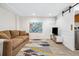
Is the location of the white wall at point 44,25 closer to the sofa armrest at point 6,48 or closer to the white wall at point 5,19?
the white wall at point 5,19

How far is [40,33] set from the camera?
11695mm

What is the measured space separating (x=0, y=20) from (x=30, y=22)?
527cm

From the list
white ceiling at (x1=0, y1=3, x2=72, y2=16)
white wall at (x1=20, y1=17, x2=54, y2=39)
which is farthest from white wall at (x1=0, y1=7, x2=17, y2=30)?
white wall at (x1=20, y1=17, x2=54, y2=39)

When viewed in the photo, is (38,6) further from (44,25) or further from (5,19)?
(44,25)

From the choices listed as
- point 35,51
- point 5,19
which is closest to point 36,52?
point 35,51

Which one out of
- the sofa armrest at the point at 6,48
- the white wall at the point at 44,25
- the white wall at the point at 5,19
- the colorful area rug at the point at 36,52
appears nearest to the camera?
the sofa armrest at the point at 6,48

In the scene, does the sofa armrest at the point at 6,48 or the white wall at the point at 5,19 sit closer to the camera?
the sofa armrest at the point at 6,48

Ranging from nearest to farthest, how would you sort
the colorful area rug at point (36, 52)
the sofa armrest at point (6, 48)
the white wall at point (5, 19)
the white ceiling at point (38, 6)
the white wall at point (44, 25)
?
the sofa armrest at point (6, 48) → the colorful area rug at point (36, 52) → the white ceiling at point (38, 6) → the white wall at point (5, 19) → the white wall at point (44, 25)

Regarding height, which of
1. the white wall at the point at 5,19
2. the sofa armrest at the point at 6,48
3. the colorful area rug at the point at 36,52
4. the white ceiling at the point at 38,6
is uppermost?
the white ceiling at the point at 38,6

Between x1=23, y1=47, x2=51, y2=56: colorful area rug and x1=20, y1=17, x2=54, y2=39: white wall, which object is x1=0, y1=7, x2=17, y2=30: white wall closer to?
x1=23, y1=47, x2=51, y2=56: colorful area rug

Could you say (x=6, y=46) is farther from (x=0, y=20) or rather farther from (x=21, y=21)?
(x=21, y=21)

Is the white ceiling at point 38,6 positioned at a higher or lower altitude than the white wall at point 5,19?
higher

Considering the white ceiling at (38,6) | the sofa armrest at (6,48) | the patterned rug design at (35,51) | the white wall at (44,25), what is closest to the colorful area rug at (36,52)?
the patterned rug design at (35,51)

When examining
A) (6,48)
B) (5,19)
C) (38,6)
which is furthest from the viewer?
(5,19)
